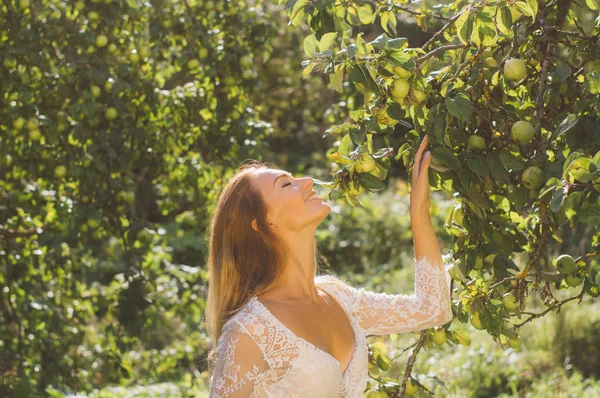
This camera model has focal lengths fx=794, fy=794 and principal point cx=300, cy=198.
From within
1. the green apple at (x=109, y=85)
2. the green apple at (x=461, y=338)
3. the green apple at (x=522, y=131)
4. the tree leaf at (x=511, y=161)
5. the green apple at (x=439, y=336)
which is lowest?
the green apple at (x=461, y=338)

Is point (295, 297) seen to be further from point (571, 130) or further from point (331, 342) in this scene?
point (571, 130)

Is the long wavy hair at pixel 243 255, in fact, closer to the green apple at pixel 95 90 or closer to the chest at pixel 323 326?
the chest at pixel 323 326

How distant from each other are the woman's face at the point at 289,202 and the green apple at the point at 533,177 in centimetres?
43

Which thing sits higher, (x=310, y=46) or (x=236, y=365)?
(x=310, y=46)

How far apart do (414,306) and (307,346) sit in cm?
31

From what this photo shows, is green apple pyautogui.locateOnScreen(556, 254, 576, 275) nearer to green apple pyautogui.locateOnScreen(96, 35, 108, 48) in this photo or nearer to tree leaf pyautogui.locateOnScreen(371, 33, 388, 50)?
tree leaf pyautogui.locateOnScreen(371, 33, 388, 50)

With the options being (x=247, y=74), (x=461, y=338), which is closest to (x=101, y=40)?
(x=247, y=74)

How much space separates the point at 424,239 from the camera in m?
1.81

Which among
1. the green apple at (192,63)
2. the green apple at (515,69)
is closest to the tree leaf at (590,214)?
the green apple at (515,69)

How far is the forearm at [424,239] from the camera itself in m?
1.78

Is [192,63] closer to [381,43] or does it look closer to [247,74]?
[247,74]

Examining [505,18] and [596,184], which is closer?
[596,184]

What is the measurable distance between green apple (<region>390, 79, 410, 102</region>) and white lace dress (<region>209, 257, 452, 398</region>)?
481 millimetres

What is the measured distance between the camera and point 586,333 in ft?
15.6
